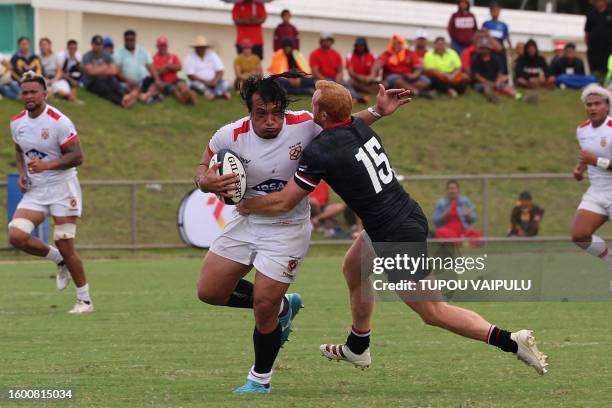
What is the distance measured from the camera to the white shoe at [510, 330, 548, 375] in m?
7.83

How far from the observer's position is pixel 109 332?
1102cm

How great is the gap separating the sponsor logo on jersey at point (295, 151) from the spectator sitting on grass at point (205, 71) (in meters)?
17.3

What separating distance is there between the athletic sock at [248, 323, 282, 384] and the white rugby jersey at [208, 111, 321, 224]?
2.39ft

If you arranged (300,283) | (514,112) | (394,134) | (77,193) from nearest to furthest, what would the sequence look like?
(77,193), (300,283), (394,134), (514,112)

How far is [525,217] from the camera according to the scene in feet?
72.5

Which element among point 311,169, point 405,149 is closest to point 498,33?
point 405,149

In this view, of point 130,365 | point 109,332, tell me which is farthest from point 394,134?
point 130,365

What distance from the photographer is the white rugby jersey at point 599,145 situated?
13961mm

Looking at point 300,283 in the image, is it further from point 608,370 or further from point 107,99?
point 107,99

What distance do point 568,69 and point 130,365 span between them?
74.7ft

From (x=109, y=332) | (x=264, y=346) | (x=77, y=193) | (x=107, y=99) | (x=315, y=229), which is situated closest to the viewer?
(x=264, y=346)

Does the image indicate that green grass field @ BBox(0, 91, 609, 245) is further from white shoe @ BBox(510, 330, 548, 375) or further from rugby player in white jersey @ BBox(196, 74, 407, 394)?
white shoe @ BBox(510, 330, 548, 375)

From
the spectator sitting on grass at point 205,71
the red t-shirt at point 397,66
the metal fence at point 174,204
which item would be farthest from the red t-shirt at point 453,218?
Answer: the spectator sitting on grass at point 205,71

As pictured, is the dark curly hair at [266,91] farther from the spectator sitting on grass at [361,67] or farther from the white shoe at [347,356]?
the spectator sitting on grass at [361,67]
